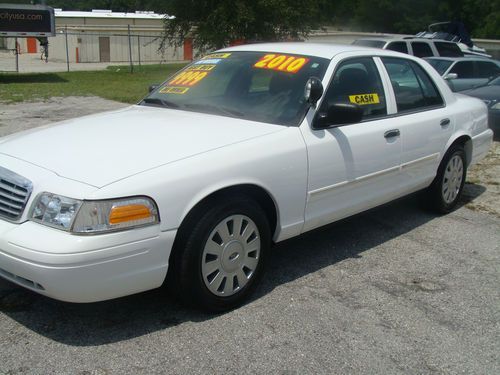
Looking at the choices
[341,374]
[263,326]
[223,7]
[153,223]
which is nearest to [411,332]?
[341,374]

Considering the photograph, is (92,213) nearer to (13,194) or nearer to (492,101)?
(13,194)

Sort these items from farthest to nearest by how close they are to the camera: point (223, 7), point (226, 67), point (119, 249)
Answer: point (223, 7), point (226, 67), point (119, 249)

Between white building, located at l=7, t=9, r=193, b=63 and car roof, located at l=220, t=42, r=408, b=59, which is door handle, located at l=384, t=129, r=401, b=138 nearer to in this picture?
car roof, located at l=220, t=42, r=408, b=59

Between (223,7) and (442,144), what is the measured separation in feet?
40.7

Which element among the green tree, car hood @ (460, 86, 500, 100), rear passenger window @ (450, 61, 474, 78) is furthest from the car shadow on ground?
the green tree

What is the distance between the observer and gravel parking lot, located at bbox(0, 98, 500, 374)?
300 cm

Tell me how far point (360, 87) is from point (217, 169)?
5.61 ft

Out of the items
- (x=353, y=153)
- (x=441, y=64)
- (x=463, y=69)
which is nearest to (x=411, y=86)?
(x=353, y=153)

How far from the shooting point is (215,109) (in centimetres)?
418

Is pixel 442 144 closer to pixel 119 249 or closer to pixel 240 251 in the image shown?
pixel 240 251

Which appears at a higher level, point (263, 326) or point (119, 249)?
point (119, 249)

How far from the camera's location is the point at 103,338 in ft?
10.4

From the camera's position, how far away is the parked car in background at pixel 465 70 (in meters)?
11.8

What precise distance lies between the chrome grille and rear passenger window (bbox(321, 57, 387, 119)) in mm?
2122
